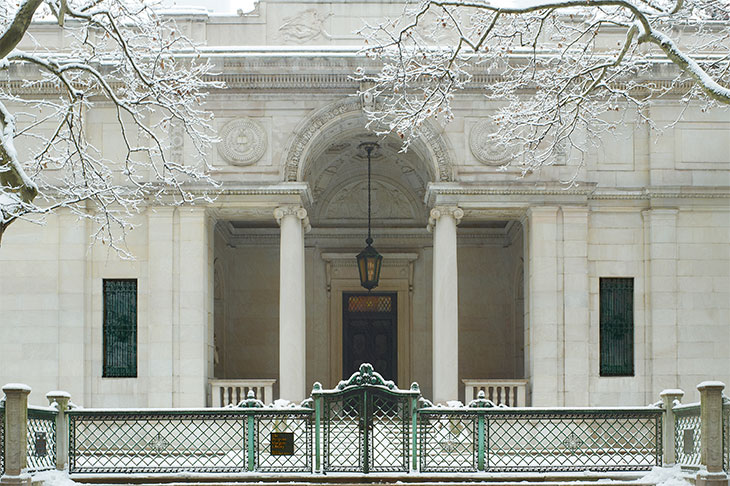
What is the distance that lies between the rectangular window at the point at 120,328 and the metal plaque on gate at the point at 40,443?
6.26m

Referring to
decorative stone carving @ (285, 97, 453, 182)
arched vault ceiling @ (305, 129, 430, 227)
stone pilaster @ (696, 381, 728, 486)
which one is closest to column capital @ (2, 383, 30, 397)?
decorative stone carving @ (285, 97, 453, 182)

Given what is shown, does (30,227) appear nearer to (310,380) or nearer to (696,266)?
(310,380)

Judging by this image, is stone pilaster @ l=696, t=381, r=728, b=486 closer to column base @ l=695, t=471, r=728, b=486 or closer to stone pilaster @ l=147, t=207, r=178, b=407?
column base @ l=695, t=471, r=728, b=486

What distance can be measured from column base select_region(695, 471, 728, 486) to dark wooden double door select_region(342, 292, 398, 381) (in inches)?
534

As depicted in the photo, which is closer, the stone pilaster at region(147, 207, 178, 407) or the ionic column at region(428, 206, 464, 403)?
the stone pilaster at region(147, 207, 178, 407)

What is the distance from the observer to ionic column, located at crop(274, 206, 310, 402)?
808 inches

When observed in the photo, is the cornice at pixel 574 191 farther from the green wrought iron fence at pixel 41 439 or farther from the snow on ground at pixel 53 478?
the snow on ground at pixel 53 478

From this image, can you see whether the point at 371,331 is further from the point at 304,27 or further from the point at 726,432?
the point at 726,432

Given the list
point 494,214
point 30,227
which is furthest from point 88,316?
point 494,214

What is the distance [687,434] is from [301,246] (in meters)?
9.55

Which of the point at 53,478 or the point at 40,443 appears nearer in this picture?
the point at 53,478

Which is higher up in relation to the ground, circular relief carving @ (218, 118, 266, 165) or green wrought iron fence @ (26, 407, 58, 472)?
circular relief carving @ (218, 118, 266, 165)

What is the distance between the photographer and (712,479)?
1329 centimetres

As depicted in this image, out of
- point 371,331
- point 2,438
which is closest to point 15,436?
point 2,438
